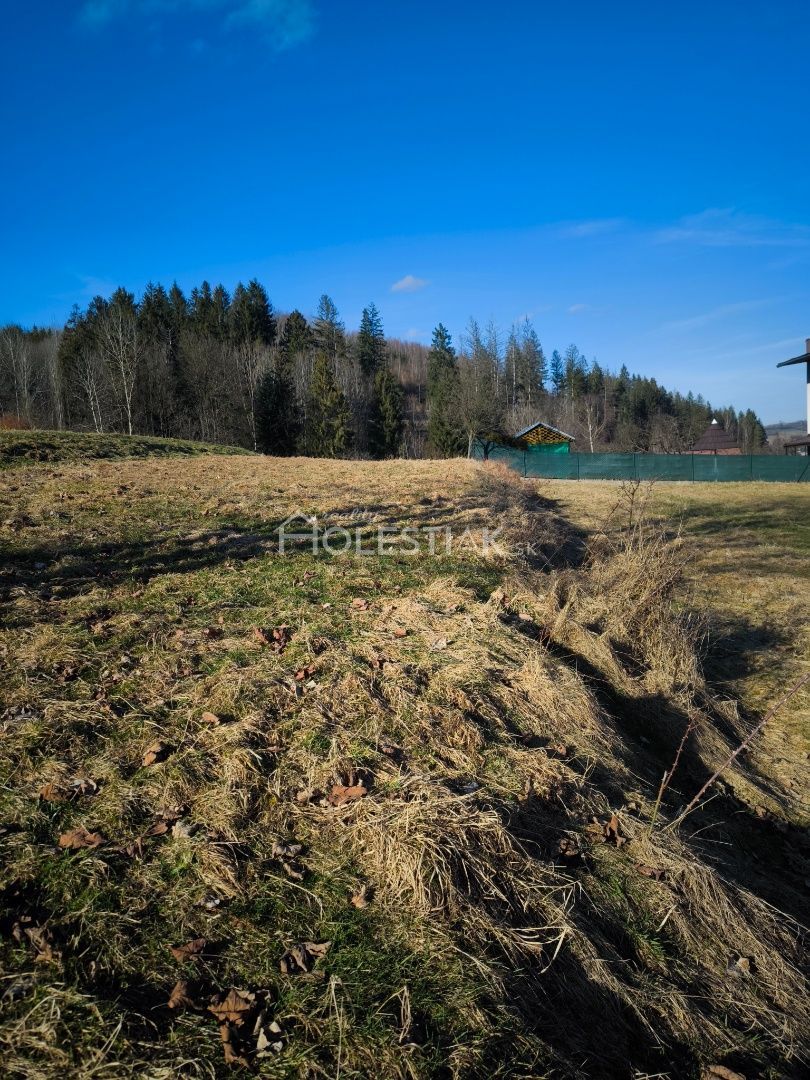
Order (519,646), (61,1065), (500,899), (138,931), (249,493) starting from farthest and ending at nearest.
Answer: (249,493) → (519,646) → (500,899) → (138,931) → (61,1065)

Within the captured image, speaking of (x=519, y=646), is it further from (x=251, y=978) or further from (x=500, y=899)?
(x=251, y=978)

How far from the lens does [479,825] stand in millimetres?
2783

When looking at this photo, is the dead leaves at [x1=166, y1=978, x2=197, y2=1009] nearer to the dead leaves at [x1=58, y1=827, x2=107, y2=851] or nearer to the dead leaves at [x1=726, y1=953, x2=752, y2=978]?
the dead leaves at [x1=58, y1=827, x2=107, y2=851]

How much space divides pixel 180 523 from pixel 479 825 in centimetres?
614

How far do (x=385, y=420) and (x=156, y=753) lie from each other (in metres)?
47.7

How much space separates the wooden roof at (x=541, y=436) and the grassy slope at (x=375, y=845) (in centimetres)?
4050

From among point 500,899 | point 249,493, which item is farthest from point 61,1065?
point 249,493

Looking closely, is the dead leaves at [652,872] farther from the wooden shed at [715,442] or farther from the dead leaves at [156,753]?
the wooden shed at [715,442]

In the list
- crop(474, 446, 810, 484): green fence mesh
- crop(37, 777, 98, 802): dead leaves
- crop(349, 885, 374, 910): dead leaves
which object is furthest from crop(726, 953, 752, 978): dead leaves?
crop(474, 446, 810, 484): green fence mesh

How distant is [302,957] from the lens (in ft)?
7.13

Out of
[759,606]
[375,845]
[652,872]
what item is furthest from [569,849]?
[759,606]

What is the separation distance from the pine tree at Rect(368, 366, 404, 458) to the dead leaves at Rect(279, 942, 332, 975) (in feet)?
158

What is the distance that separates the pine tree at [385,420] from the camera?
1938 inches

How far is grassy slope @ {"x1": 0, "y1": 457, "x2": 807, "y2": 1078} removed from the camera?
200 centimetres
